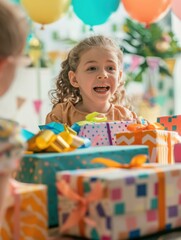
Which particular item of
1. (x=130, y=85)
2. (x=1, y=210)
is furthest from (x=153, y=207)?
(x=130, y=85)

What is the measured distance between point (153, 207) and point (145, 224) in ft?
0.12

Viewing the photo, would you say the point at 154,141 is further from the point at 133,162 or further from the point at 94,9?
the point at 94,9

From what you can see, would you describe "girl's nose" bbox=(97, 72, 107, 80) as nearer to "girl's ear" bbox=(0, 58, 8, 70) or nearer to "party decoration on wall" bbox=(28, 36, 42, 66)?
"girl's ear" bbox=(0, 58, 8, 70)

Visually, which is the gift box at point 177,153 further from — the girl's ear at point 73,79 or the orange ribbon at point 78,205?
the girl's ear at point 73,79

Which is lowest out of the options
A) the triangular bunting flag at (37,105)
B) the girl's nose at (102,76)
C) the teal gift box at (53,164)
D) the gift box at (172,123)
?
the teal gift box at (53,164)

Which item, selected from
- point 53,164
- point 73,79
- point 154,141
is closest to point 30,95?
point 73,79

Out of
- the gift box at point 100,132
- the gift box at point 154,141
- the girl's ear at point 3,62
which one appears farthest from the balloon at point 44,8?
the girl's ear at point 3,62

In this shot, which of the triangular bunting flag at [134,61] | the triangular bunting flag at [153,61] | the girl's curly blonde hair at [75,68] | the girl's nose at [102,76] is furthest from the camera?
the triangular bunting flag at [134,61]

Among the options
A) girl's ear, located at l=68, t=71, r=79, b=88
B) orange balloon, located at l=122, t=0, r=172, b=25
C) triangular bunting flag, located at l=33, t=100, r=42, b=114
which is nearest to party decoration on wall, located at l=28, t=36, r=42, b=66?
triangular bunting flag, located at l=33, t=100, r=42, b=114

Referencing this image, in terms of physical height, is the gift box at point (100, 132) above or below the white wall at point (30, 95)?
below

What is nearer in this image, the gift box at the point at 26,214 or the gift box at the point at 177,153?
the gift box at the point at 26,214

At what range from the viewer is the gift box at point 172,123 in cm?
188

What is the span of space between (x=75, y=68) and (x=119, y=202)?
1234mm

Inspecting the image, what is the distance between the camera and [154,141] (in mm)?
1546
